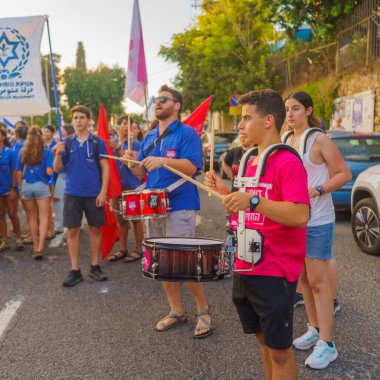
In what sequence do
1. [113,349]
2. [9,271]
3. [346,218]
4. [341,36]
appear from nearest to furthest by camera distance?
[113,349], [9,271], [346,218], [341,36]

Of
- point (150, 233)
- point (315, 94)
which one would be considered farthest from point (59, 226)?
point (315, 94)

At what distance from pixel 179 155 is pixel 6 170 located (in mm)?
4113

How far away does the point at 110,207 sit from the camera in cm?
655

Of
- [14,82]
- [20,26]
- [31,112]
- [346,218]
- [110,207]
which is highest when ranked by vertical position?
[20,26]

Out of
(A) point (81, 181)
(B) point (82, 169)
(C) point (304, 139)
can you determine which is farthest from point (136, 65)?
(C) point (304, 139)

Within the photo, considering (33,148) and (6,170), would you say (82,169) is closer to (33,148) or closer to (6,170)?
(33,148)

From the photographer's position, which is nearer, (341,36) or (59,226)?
(59,226)

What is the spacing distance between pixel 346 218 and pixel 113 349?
6432 mm

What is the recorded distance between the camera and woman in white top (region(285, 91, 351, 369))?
11.5 ft

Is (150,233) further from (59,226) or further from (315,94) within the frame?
(315,94)

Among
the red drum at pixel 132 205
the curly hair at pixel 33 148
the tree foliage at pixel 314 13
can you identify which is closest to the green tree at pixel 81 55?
the tree foliage at pixel 314 13

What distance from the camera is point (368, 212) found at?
6547 mm

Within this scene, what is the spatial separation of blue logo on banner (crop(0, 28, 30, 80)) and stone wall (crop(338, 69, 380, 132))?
11441mm

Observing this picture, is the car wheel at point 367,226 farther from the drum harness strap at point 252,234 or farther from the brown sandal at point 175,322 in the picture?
the drum harness strap at point 252,234
